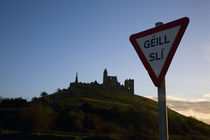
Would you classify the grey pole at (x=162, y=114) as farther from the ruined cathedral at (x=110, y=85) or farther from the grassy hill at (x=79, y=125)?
the ruined cathedral at (x=110, y=85)

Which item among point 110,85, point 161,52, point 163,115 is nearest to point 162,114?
point 163,115

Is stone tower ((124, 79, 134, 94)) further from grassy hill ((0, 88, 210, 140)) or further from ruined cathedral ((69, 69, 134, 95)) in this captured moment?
grassy hill ((0, 88, 210, 140))

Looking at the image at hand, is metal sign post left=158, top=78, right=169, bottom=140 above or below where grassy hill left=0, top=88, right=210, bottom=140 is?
above

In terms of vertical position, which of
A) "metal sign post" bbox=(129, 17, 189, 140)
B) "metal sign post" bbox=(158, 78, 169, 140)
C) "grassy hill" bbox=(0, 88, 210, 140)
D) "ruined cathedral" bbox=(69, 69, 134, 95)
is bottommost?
"grassy hill" bbox=(0, 88, 210, 140)

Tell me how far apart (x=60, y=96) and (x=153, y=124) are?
213 ft

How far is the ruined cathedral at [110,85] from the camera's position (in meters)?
144

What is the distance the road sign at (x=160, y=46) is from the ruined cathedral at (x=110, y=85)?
13812 centimetres

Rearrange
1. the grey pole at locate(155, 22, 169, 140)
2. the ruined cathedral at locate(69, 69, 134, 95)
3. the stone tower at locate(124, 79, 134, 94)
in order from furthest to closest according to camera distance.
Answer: the stone tower at locate(124, 79, 134, 94) < the ruined cathedral at locate(69, 69, 134, 95) < the grey pole at locate(155, 22, 169, 140)

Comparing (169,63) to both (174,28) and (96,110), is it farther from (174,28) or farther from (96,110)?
(96,110)

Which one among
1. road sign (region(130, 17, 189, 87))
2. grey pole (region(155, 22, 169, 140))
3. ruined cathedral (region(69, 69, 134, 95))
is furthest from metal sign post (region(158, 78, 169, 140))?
ruined cathedral (region(69, 69, 134, 95))

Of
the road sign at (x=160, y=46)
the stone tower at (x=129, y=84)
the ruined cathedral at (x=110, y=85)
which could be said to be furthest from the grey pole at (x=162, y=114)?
the stone tower at (x=129, y=84)

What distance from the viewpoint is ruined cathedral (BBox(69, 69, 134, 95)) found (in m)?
144

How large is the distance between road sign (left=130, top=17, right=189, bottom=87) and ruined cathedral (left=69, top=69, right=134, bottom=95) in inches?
5438

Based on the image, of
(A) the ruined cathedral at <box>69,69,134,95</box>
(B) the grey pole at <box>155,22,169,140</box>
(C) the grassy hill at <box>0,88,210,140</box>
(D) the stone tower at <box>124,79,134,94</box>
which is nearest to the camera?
(B) the grey pole at <box>155,22,169,140</box>
